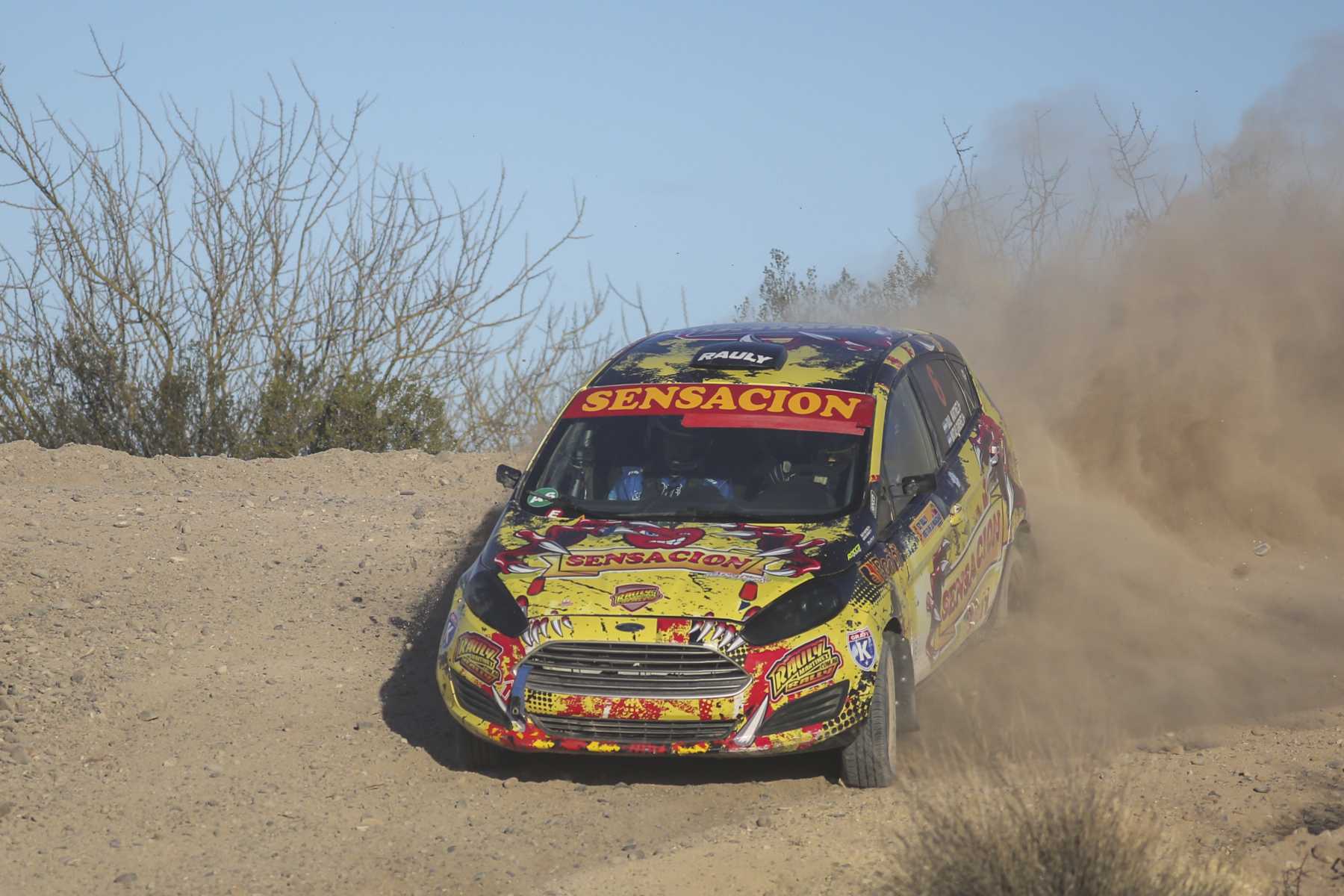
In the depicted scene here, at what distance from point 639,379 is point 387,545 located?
3177 mm

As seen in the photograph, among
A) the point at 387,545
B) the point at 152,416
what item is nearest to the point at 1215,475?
the point at 387,545

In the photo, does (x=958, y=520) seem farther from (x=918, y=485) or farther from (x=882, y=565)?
(x=882, y=565)

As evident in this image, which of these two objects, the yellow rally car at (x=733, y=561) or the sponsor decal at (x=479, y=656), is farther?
the sponsor decal at (x=479, y=656)

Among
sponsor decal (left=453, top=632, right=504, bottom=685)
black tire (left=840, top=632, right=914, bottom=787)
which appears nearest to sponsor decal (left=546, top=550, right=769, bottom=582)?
sponsor decal (left=453, top=632, right=504, bottom=685)

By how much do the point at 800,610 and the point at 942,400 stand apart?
258 cm

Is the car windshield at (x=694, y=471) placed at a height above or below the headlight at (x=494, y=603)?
above

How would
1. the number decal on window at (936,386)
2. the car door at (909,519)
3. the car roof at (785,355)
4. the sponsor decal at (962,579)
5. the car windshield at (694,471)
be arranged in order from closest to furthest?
the car door at (909,519), the car windshield at (694,471), the sponsor decal at (962,579), the car roof at (785,355), the number decal on window at (936,386)

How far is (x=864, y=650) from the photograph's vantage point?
6.16 m

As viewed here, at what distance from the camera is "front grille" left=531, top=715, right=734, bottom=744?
6043 millimetres

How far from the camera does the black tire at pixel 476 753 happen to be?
666 cm

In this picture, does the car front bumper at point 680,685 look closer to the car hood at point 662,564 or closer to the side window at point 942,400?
the car hood at point 662,564

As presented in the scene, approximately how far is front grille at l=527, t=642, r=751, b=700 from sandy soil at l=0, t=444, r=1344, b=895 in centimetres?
51

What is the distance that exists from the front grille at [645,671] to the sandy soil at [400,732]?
1.68ft

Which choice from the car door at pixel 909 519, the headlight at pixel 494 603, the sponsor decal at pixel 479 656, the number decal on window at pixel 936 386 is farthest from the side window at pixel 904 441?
the sponsor decal at pixel 479 656
